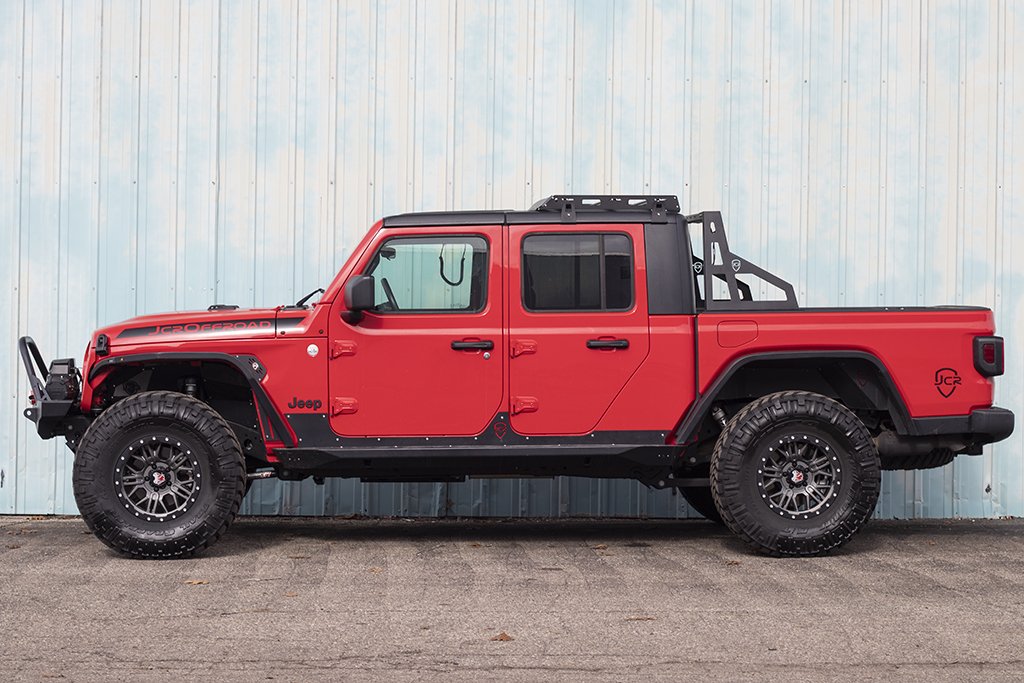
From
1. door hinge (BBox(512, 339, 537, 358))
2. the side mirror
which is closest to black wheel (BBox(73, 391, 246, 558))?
the side mirror

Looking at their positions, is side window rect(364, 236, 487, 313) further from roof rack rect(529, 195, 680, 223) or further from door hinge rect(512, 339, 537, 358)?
roof rack rect(529, 195, 680, 223)

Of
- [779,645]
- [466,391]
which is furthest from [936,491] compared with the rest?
[779,645]

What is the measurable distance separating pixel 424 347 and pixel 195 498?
5.70 ft

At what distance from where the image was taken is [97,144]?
1070cm

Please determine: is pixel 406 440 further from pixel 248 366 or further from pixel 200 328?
pixel 200 328

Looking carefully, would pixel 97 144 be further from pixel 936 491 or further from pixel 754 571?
pixel 936 491

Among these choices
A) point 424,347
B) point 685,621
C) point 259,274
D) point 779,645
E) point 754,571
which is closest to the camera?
point 779,645

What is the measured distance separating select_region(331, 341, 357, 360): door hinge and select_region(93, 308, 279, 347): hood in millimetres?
409

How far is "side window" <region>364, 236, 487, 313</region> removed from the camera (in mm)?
8133

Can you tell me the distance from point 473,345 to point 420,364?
1.18ft

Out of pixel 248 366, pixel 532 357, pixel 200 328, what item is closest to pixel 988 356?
pixel 532 357

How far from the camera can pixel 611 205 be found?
8.48 m

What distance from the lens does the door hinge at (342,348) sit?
8055mm

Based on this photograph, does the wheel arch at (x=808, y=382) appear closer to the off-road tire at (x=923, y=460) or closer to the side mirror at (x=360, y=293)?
the off-road tire at (x=923, y=460)
